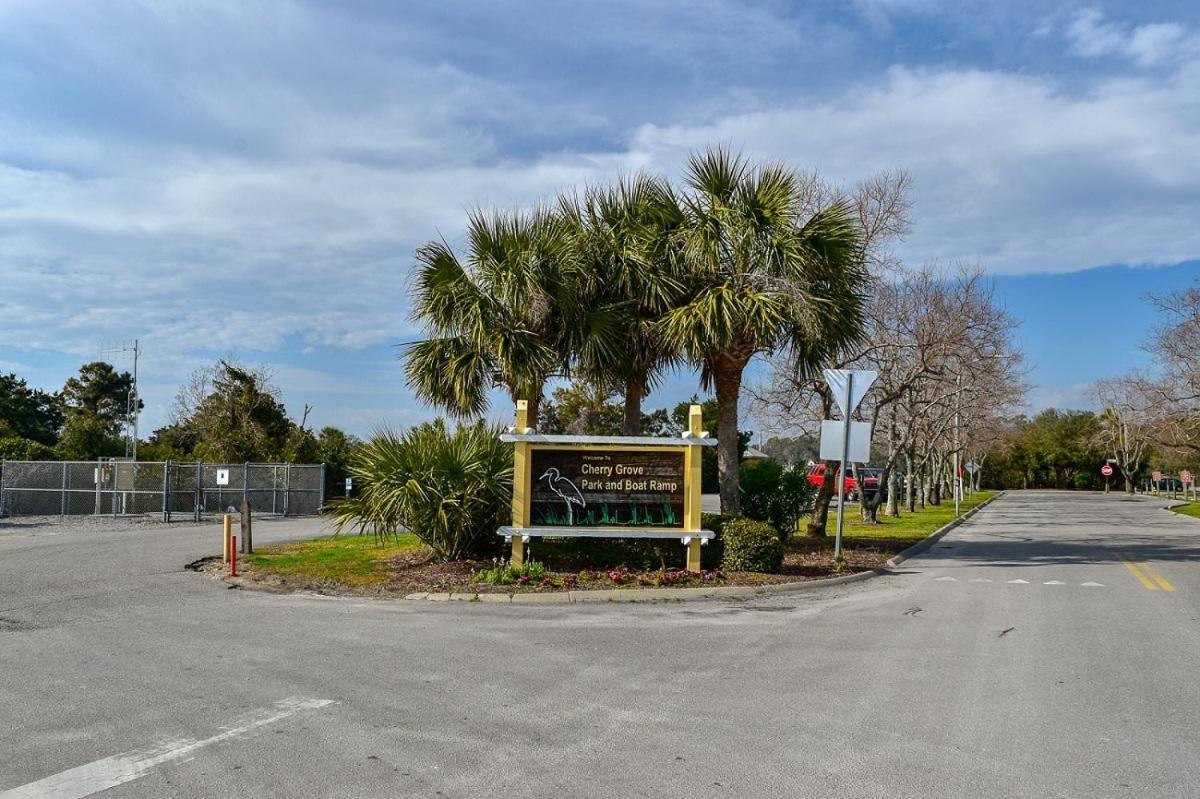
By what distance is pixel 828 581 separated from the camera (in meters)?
14.9

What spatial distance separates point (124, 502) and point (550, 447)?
21309 mm

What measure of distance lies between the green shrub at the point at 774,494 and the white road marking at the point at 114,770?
14.1m

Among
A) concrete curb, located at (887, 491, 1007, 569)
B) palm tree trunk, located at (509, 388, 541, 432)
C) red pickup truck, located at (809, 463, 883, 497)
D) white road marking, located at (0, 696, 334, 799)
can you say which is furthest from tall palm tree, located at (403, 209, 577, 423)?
red pickup truck, located at (809, 463, 883, 497)

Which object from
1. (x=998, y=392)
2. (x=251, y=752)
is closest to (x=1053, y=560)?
(x=251, y=752)

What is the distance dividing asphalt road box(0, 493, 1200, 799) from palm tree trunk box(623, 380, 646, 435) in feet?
18.2

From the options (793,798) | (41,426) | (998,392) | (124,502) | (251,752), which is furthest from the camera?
(41,426)

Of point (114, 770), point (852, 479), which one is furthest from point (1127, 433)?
point (114, 770)

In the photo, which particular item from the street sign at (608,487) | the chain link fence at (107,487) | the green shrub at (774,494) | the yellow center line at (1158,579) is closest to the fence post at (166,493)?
the chain link fence at (107,487)

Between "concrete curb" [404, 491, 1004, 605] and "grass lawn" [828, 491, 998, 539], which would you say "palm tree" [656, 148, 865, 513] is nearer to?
"concrete curb" [404, 491, 1004, 605]

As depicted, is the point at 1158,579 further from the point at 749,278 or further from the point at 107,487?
the point at 107,487

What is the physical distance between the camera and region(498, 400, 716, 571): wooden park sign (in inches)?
585

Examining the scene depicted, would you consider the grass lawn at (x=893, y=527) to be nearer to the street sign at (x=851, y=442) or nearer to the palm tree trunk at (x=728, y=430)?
the palm tree trunk at (x=728, y=430)

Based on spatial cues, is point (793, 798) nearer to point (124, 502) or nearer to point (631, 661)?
point (631, 661)

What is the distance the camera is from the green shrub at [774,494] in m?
19.8
